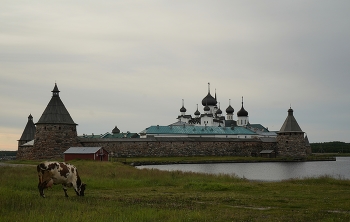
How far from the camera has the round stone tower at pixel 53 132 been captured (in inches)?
1940

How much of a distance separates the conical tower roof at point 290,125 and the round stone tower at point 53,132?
105ft

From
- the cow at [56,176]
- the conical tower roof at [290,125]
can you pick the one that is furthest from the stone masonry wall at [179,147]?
the cow at [56,176]

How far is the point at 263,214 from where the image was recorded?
10.2 meters

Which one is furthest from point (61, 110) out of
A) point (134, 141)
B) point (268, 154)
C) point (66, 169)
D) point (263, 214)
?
point (263, 214)

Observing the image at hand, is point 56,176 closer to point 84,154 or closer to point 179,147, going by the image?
point 84,154

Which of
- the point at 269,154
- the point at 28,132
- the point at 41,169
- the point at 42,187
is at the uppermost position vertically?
the point at 28,132

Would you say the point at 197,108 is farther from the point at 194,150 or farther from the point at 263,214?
the point at 263,214

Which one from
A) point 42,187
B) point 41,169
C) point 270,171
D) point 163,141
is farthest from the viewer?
point 163,141

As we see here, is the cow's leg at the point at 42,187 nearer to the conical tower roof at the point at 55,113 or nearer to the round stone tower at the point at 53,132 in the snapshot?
the round stone tower at the point at 53,132

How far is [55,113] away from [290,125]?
3452 cm

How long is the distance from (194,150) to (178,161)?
992cm

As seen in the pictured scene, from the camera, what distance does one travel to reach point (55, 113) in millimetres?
50125

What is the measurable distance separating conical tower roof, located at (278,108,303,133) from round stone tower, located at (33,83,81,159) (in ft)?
105

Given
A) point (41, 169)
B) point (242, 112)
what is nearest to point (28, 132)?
point (242, 112)
